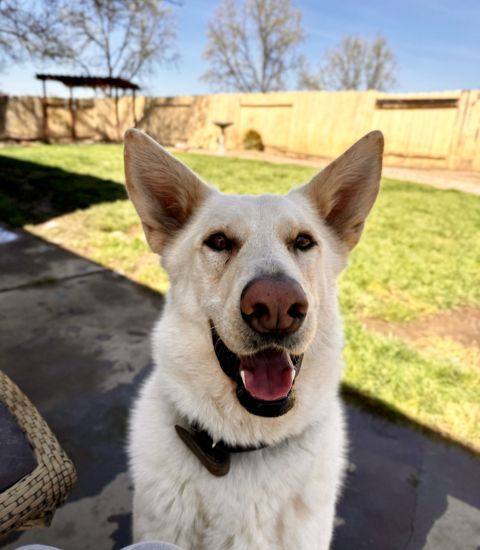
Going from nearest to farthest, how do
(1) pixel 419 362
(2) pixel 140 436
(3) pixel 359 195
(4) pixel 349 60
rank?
1. (2) pixel 140 436
2. (3) pixel 359 195
3. (1) pixel 419 362
4. (4) pixel 349 60

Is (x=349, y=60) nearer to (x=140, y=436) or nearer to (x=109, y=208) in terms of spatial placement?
(x=109, y=208)

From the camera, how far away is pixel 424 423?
2633 mm

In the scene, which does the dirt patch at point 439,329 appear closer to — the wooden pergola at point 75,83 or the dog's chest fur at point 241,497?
the dog's chest fur at point 241,497

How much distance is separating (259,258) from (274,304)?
10.2 inches

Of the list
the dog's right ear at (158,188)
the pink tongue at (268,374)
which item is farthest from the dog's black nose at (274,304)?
the dog's right ear at (158,188)

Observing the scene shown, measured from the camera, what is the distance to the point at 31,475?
52.5 inches

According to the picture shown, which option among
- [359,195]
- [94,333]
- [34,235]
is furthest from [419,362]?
[34,235]

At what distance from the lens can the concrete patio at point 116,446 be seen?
1.91 meters

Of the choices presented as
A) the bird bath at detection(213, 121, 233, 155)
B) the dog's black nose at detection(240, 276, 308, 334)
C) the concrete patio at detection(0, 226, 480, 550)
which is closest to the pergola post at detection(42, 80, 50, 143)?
the bird bath at detection(213, 121, 233, 155)

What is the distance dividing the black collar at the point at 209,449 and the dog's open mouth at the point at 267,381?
206 mm

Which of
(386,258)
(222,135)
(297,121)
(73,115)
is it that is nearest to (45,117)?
(73,115)

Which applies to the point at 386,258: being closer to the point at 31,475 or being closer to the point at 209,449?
the point at 209,449

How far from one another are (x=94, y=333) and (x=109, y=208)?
13.3 ft

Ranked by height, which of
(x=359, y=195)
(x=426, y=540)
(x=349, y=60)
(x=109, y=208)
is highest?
(x=349, y=60)
